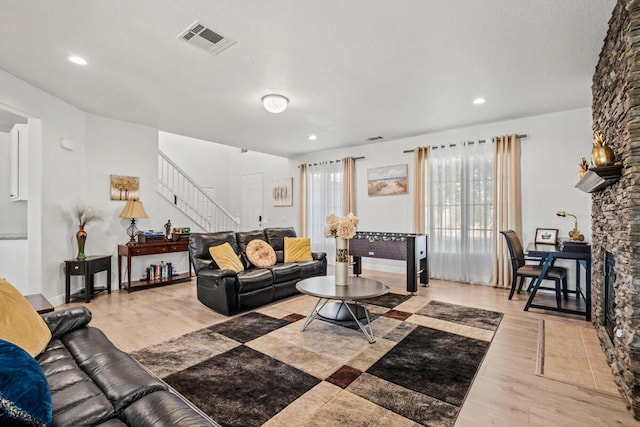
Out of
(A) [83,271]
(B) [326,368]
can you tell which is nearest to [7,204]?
(A) [83,271]

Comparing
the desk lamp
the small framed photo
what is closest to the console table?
the small framed photo

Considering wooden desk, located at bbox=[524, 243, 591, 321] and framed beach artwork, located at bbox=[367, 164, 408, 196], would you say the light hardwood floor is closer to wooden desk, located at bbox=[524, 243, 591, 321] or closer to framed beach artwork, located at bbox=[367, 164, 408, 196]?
wooden desk, located at bbox=[524, 243, 591, 321]

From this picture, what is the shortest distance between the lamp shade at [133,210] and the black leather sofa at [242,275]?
4.09ft

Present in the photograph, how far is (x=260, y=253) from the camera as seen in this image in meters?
4.52

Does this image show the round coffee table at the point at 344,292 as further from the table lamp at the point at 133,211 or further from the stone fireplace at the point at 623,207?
the table lamp at the point at 133,211

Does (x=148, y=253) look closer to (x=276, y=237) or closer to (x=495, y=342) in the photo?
(x=276, y=237)

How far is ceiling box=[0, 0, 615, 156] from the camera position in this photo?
7.52 ft

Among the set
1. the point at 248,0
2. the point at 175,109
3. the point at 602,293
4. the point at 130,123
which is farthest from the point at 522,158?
the point at 130,123

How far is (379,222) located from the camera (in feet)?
21.1

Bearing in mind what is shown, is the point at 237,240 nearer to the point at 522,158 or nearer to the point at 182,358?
the point at 182,358

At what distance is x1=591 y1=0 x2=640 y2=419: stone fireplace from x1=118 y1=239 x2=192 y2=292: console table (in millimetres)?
5492

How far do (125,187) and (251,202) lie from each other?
13.0ft

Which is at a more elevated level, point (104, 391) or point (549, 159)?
point (549, 159)

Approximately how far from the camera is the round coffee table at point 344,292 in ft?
9.53
